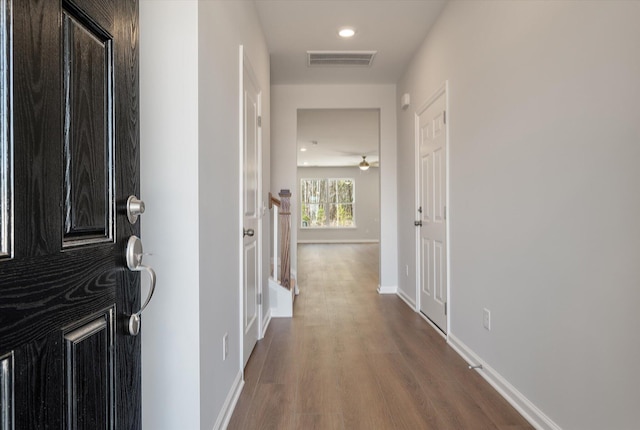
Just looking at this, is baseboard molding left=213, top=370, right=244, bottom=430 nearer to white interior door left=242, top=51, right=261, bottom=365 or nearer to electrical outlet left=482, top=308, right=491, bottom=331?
white interior door left=242, top=51, right=261, bottom=365

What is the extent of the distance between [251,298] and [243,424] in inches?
39.5

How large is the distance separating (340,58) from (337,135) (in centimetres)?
393

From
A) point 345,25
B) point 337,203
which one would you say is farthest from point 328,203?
point 345,25

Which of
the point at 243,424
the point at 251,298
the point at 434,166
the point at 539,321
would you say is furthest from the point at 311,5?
the point at 243,424

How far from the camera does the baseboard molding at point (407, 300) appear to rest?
406cm

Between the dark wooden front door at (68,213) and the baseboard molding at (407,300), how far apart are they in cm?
347

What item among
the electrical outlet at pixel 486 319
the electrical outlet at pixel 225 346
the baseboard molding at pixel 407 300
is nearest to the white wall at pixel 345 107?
the baseboard molding at pixel 407 300

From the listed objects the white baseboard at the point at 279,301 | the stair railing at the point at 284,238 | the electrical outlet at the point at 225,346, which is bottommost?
the white baseboard at the point at 279,301

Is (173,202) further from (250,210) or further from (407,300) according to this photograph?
(407,300)

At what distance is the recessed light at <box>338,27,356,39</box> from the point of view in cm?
349

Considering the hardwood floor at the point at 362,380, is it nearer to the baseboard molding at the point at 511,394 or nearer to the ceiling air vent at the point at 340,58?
the baseboard molding at the point at 511,394

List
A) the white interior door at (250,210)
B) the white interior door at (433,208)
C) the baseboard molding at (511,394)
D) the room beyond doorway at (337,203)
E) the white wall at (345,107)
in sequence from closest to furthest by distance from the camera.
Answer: the baseboard molding at (511,394) → the white interior door at (250,210) → the white interior door at (433,208) → the white wall at (345,107) → the room beyond doorway at (337,203)

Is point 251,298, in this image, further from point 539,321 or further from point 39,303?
point 39,303

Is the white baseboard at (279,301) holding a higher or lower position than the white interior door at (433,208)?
lower
